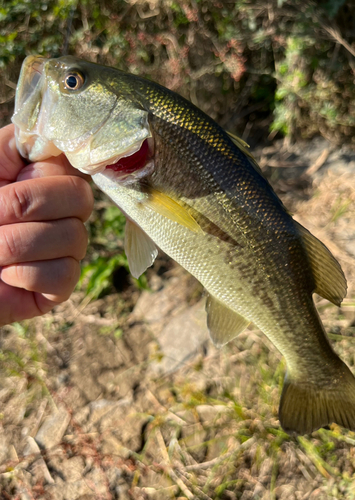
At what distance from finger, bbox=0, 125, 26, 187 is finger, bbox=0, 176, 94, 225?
20cm

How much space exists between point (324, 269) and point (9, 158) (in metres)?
1.47

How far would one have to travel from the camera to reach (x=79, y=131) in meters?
1.53

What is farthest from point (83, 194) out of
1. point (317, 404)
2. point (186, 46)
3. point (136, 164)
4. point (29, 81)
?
point (186, 46)

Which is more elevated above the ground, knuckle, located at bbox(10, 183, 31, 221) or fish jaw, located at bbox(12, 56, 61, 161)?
fish jaw, located at bbox(12, 56, 61, 161)

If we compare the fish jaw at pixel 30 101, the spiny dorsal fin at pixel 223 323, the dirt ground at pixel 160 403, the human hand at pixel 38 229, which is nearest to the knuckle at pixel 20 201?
the human hand at pixel 38 229

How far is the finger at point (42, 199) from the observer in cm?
152

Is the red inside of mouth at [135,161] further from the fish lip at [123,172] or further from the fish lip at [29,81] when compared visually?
the fish lip at [29,81]

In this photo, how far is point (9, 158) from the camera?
169cm

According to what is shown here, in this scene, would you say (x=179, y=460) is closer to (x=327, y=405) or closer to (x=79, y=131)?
(x=327, y=405)

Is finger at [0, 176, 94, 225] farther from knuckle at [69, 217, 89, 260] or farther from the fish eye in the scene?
the fish eye

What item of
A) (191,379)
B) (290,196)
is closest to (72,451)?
(191,379)

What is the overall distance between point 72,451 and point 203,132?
2306mm

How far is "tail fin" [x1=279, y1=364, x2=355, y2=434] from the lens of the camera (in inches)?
67.3

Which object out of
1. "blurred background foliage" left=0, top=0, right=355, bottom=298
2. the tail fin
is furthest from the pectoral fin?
"blurred background foliage" left=0, top=0, right=355, bottom=298
